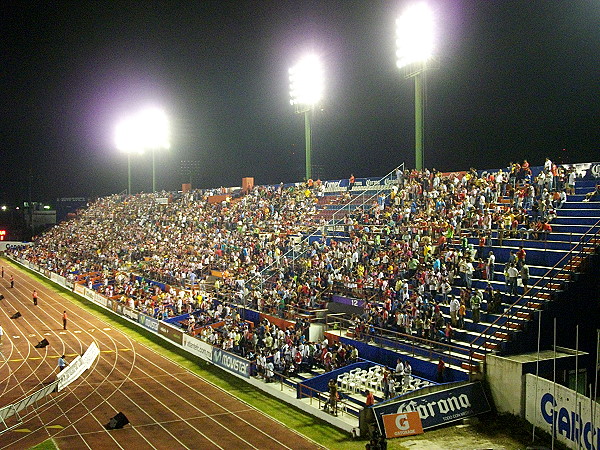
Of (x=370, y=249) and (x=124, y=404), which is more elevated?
(x=370, y=249)

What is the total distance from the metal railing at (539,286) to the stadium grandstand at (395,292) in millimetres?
57

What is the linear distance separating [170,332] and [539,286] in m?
17.8

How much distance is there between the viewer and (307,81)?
38406 millimetres

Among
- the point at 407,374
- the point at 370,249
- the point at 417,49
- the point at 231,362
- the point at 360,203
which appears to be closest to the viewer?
the point at 407,374

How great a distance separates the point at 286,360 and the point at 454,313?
6.21 meters

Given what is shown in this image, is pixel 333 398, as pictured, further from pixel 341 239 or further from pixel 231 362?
pixel 341 239

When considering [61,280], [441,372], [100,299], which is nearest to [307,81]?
[100,299]

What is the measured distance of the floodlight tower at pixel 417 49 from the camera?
2725cm

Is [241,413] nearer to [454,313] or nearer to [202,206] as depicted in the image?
[454,313]

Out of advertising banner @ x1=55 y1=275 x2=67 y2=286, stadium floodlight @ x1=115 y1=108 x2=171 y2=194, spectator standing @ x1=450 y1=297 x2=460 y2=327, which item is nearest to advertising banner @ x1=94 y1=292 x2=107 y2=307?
advertising banner @ x1=55 y1=275 x2=67 y2=286

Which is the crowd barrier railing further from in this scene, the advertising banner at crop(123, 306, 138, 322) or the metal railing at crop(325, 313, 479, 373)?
the metal railing at crop(325, 313, 479, 373)

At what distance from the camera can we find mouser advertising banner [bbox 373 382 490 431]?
49.8 ft

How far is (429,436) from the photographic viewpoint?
15016 mm

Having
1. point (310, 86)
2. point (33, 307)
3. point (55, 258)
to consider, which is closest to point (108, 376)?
point (33, 307)
